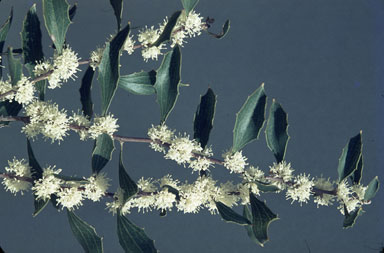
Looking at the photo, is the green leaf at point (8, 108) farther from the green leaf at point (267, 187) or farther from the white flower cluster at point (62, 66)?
the green leaf at point (267, 187)

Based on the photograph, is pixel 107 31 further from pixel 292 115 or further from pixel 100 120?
pixel 100 120

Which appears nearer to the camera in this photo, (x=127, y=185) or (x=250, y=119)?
(x=127, y=185)

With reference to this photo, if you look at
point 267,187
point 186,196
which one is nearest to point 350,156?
point 267,187

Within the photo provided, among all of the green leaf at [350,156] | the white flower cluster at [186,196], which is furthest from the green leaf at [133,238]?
the green leaf at [350,156]

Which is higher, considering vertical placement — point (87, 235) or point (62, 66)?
point (62, 66)

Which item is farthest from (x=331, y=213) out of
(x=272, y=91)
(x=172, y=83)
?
(x=172, y=83)

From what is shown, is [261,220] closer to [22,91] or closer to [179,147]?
[179,147]
